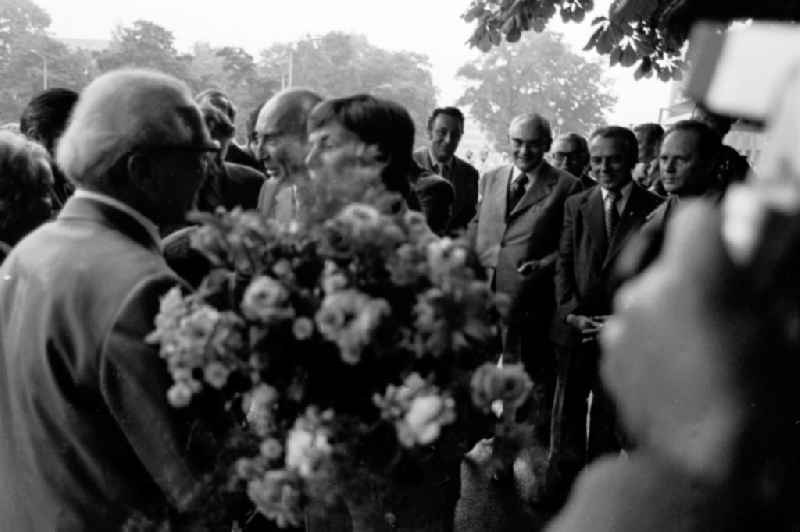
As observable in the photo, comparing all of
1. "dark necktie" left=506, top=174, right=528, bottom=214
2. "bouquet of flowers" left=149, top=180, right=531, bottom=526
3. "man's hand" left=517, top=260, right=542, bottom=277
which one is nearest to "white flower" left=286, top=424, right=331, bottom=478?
"bouquet of flowers" left=149, top=180, right=531, bottom=526

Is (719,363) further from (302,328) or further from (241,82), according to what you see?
(241,82)

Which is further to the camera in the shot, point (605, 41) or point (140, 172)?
point (605, 41)

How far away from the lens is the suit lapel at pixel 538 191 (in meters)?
5.60

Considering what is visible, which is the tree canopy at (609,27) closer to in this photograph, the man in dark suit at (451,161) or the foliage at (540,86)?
the man in dark suit at (451,161)

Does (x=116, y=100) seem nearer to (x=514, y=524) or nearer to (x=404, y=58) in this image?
(x=514, y=524)

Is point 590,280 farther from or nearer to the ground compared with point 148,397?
nearer to the ground

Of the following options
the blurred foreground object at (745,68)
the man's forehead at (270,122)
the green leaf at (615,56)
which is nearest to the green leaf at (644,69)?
the green leaf at (615,56)

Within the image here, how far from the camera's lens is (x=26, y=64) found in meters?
32.4

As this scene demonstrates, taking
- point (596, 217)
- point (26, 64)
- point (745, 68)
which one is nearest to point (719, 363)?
point (745, 68)

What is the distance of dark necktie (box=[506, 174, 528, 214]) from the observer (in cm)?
575

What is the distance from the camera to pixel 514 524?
4.86m

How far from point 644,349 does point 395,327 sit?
1.80 feet

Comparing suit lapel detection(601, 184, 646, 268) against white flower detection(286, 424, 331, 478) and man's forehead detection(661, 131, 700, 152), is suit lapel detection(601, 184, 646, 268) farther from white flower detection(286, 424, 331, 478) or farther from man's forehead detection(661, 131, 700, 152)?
white flower detection(286, 424, 331, 478)

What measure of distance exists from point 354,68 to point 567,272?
1216 inches
